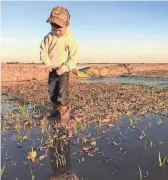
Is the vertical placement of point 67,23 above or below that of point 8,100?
above

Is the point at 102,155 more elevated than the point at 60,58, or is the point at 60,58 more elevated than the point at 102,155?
the point at 60,58

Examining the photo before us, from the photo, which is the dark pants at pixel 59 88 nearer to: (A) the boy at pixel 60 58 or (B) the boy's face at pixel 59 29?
(A) the boy at pixel 60 58

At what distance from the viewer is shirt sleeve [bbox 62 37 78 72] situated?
661 centimetres

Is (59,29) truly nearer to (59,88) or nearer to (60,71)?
(60,71)

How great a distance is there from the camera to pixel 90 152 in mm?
4680

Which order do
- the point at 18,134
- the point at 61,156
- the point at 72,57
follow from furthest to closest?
the point at 72,57 < the point at 18,134 < the point at 61,156

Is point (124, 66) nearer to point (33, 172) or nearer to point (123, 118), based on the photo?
point (123, 118)

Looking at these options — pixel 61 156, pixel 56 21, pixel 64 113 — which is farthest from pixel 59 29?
pixel 61 156

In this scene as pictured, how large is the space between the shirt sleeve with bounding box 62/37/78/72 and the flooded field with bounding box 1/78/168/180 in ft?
3.58

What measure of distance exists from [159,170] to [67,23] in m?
3.56

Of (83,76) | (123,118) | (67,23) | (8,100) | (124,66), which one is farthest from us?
(124,66)

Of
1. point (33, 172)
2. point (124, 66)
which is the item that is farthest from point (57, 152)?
point (124, 66)

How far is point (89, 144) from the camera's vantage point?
5078mm

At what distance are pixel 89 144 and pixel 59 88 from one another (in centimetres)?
207
